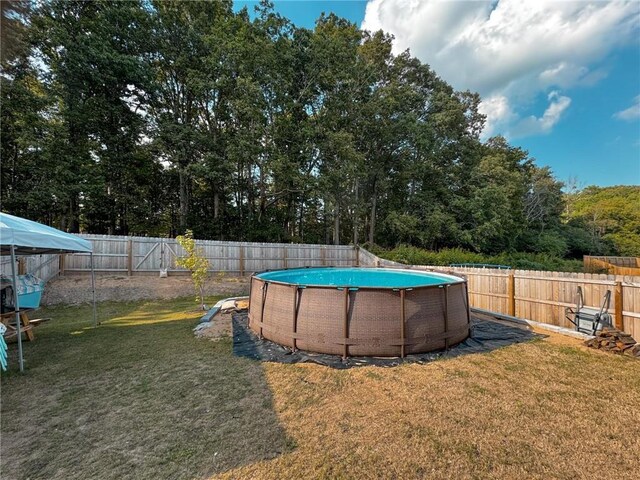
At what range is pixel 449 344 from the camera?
4.78 meters

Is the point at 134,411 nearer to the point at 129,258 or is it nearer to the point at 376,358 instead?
the point at 376,358

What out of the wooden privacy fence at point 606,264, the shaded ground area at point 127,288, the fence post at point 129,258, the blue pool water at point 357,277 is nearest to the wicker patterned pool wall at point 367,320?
the blue pool water at point 357,277

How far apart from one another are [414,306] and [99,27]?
67.7 ft

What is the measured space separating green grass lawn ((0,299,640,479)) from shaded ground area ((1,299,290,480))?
0.6 inches

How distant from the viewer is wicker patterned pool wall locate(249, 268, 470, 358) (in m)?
4.36

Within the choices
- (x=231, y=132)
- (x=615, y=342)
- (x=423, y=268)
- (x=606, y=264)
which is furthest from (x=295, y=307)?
(x=606, y=264)

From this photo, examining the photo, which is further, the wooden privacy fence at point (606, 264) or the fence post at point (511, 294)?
the wooden privacy fence at point (606, 264)

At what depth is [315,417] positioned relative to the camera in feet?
9.37

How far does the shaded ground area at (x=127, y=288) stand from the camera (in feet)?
29.8

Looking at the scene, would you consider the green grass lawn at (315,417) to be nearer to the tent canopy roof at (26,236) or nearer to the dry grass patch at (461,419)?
the dry grass patch at (461,419)

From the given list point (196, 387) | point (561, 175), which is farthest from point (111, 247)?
point (561, 175)

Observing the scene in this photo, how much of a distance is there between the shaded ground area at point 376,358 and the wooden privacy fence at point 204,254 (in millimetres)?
7312

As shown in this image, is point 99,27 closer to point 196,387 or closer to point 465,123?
point 196,387

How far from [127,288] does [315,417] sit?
999cm
